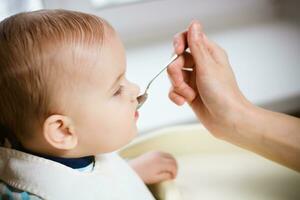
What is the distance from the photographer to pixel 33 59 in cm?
55

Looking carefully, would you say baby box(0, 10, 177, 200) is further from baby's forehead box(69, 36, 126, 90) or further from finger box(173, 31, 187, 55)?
finger box(173, 31, 187, 55)

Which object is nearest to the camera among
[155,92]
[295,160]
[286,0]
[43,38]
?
[43,38]

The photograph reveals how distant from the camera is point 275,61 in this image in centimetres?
106

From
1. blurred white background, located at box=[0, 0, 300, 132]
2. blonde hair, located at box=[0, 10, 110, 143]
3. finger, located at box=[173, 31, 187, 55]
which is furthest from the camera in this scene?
blurred white background, located at box=[0, 0, 300, 132]

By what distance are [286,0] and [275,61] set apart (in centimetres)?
21

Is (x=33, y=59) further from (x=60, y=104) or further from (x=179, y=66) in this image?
(x=179, y=66)

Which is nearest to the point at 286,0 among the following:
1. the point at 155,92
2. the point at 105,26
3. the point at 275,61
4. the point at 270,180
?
the point at 275,61

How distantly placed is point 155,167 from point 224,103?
0.54ft

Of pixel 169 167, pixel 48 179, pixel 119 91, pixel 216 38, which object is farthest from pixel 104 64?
pixel 216 38

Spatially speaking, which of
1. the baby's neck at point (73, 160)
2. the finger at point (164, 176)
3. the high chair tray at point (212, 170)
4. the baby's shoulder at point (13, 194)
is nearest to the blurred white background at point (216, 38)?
the high chair tray at point (212, 170)

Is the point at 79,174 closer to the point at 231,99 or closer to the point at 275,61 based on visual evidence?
the point at 231,99

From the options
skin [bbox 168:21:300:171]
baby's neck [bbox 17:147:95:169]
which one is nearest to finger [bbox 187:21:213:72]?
skin [bbox 168:21:300:171]

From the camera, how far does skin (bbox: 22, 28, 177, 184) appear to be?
587 mm

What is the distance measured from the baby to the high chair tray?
194 millimetres
